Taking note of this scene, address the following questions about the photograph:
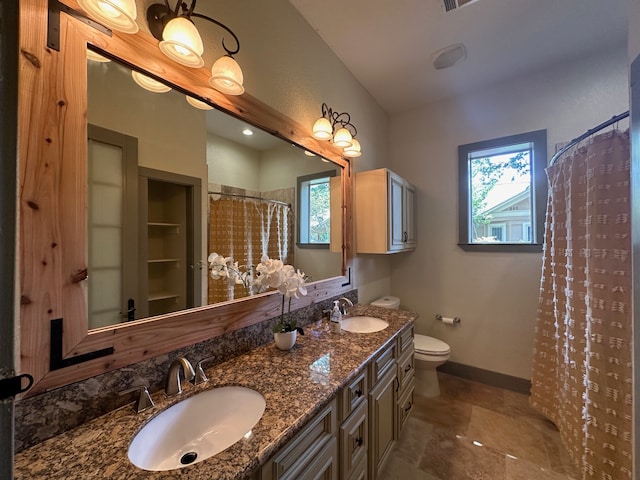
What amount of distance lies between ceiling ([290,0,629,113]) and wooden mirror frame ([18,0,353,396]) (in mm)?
1435

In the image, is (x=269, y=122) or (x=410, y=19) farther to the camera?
(x=410, y=19)

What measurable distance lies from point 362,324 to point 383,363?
0.44 meters

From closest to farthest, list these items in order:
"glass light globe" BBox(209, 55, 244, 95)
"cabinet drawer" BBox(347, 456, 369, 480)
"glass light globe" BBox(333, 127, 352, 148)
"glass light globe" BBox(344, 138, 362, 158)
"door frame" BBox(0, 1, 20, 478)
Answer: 1. "door frame" BBox(0, 1, 20, 478)
2. "glass light globe" BBox(209, 55, 244, 95)
3. "cabinet drawer" BBox(347, 456, 369, 480)
4. "glass light globe" BBox(333, 127, 352, 148)
5. "glass light globe" BBox(344, 138, 362, 158)

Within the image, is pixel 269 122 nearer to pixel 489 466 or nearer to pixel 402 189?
pixel 402 189

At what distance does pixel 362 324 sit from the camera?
1883 mm

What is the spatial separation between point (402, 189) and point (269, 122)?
1505 mm

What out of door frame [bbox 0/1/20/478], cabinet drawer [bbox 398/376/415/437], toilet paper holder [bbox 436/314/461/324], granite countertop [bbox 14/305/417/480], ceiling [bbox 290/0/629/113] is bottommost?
cabinet drawer [bbox 398/376/415/437]

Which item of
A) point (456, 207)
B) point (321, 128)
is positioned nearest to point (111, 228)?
point (321, 128)

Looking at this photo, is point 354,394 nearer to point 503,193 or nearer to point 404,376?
point 404,376

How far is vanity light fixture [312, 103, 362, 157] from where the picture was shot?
5.55ft

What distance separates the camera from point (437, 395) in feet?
7.46

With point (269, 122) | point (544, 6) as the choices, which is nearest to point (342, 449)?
point (269, 122)

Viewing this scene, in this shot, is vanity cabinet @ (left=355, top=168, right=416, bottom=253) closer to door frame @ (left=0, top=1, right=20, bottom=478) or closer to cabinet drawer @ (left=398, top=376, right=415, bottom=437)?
cabinet drawer @ (left=398, top=376, right=415, bottom=437)

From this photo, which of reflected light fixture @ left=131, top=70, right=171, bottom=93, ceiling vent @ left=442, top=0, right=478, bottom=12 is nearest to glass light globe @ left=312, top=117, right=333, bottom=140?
reflected light fixture @ left=131, top=70, right=171, bottom=93
